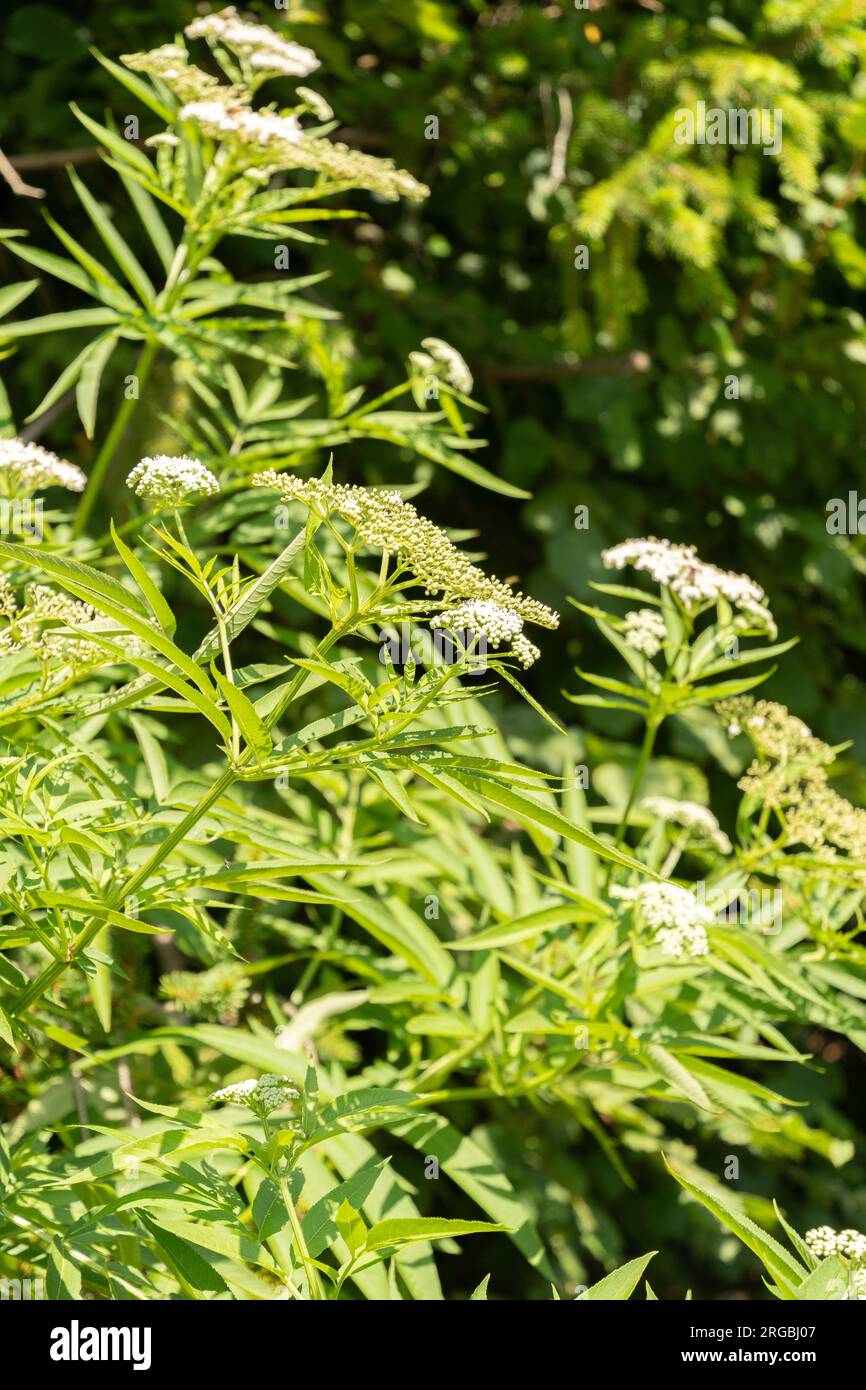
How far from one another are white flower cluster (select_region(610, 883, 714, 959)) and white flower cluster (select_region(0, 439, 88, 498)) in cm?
101

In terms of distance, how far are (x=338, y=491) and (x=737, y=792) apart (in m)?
2.60

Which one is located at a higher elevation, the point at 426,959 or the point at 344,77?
the point at 344,77

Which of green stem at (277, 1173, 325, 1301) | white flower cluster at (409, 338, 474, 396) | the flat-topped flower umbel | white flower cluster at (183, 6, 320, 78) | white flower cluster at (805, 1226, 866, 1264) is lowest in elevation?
white flower cluster at (805, 1226, 866, 1264)

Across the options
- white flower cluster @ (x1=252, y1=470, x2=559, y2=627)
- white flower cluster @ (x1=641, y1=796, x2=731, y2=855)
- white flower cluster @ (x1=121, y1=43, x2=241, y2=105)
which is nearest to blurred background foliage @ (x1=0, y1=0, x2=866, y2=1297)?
white flower cluster @ (x1=121, y1=43, x2=241, y2=105)

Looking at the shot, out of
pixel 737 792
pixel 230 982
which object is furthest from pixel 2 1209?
pixel 737 792

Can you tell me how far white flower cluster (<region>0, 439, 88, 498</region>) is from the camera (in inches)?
65.9

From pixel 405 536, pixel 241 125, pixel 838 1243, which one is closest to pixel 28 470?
pixel 241 125

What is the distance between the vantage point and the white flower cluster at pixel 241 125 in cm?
179

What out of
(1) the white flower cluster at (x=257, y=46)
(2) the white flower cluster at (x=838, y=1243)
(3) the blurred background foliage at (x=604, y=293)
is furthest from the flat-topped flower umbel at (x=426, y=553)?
(3) the blurred background foliage at (x=604, y=293)

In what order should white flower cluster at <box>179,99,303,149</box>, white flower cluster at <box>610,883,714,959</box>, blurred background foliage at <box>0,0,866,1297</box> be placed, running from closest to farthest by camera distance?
white flower cluster at <box>610,883,714,959</box> → white flower cluster at <box>179,99,303,149</box> → blurred background foliage at <box>0,0,866,1297</box>

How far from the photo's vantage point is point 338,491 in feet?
3.96

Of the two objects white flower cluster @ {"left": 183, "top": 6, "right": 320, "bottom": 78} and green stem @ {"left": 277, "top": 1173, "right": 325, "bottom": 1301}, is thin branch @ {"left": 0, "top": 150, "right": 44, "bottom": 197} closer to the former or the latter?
white flower cluster @ {"left": 183, "top": 6, "right": 320, "bottom": 78}

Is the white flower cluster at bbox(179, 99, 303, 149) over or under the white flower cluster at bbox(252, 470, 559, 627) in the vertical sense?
over
